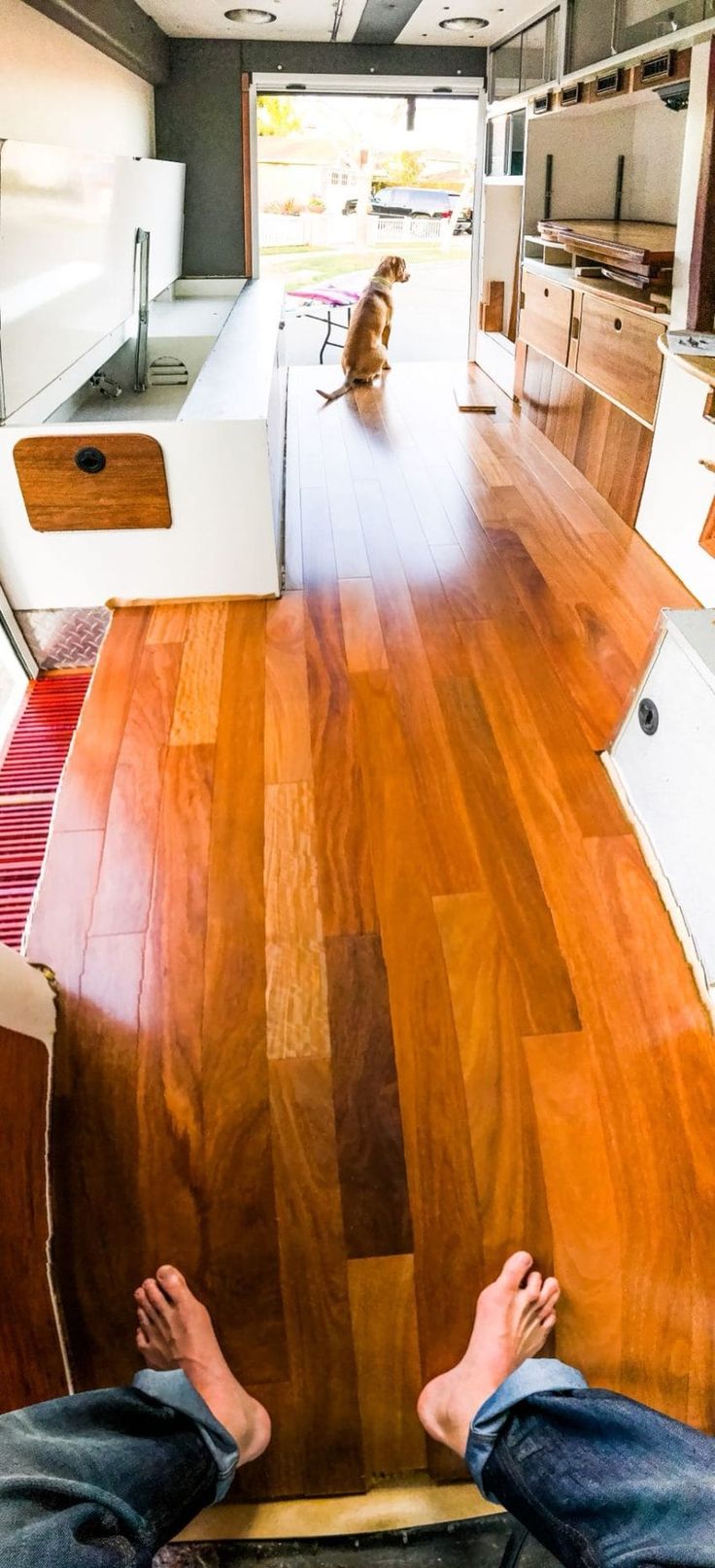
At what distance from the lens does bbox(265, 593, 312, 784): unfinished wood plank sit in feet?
6.46

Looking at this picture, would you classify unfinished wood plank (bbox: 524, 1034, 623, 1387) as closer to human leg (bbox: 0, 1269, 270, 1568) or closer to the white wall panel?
human leg (bbox: 0, 1269, 270, 1568)

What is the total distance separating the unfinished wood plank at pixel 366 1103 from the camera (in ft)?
3.96

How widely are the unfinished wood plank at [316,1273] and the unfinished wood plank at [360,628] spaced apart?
4.07 ft

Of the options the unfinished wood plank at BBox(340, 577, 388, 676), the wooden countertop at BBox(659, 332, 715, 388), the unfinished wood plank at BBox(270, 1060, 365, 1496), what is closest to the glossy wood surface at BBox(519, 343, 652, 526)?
the wooden countertop at BBox(659, 332, 715, 388)

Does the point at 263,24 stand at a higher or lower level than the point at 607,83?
higher

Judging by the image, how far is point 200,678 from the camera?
230 centimetres

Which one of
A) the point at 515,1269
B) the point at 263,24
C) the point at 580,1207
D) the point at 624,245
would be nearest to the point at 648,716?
the point at 580,1207

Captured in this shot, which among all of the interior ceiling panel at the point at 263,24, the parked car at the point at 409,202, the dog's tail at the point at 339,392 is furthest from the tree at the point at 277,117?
the parked car at the point at 409,202

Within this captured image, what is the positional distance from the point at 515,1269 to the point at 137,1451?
502 mm

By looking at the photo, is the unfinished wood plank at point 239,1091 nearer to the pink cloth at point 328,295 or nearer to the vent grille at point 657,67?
the vent grille at point 657,67

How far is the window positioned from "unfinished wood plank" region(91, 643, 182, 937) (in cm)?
334

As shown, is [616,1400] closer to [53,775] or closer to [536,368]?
[53,775]

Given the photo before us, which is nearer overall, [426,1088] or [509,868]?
[426,1088]

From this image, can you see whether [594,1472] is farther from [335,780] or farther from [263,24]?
[263,24]
